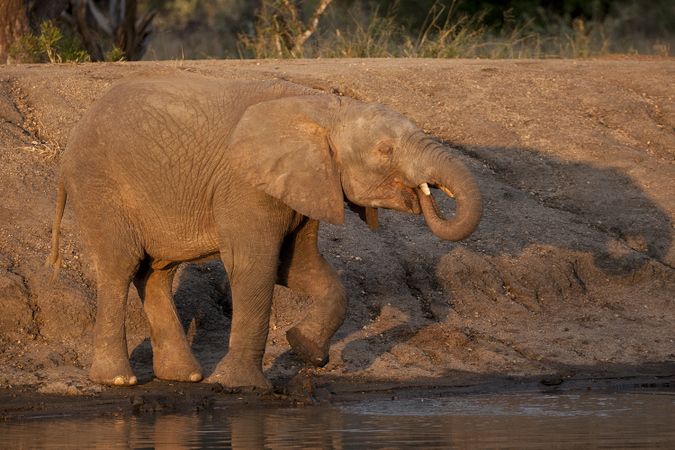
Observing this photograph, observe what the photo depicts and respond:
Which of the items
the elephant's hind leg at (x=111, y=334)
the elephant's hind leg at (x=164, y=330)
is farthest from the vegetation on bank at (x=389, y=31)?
the elephant's hind leg at (x=111, y=334)

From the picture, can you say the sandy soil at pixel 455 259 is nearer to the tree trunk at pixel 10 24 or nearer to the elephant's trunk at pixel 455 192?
the elephant's trunk at pixel 455 192

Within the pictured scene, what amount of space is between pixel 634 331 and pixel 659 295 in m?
0.86

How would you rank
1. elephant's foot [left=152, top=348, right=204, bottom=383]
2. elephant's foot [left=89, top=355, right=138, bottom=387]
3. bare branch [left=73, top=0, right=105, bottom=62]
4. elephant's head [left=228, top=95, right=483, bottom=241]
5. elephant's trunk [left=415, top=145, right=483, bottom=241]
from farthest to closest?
bare branch [left=73, top=0, right=105, bottom=62] < elephant's foot [left=152, top=348, right=204, bottom=383] < elephant's foot [left=89, top=355, right=138, bottom=387] < elephant's head [left=228, top=95, right=483, bottom=241] < elephant's trunk [left=415, top=145, right=483, bottom=241]

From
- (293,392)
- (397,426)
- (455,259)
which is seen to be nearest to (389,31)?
(455,259)

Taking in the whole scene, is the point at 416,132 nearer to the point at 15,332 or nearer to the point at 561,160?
the point at 15,332

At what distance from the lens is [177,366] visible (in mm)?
7102

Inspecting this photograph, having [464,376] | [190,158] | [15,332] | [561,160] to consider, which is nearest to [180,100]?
[190,158]

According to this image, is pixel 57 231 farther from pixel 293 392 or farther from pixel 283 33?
pixel 283 33

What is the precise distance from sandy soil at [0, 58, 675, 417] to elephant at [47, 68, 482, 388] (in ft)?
1.21

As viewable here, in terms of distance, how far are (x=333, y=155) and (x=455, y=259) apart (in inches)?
120

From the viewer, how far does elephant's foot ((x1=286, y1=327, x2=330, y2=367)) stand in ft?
22.1

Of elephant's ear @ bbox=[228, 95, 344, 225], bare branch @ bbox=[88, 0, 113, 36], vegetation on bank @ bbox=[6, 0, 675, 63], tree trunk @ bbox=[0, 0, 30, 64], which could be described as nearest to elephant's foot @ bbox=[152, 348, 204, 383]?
elephant's ear @ bbox=[228, 95, 344, 225]

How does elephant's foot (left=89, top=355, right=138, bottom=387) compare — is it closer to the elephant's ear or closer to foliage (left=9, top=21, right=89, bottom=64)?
the elephant's ear

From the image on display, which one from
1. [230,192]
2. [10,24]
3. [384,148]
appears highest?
[10,24]
